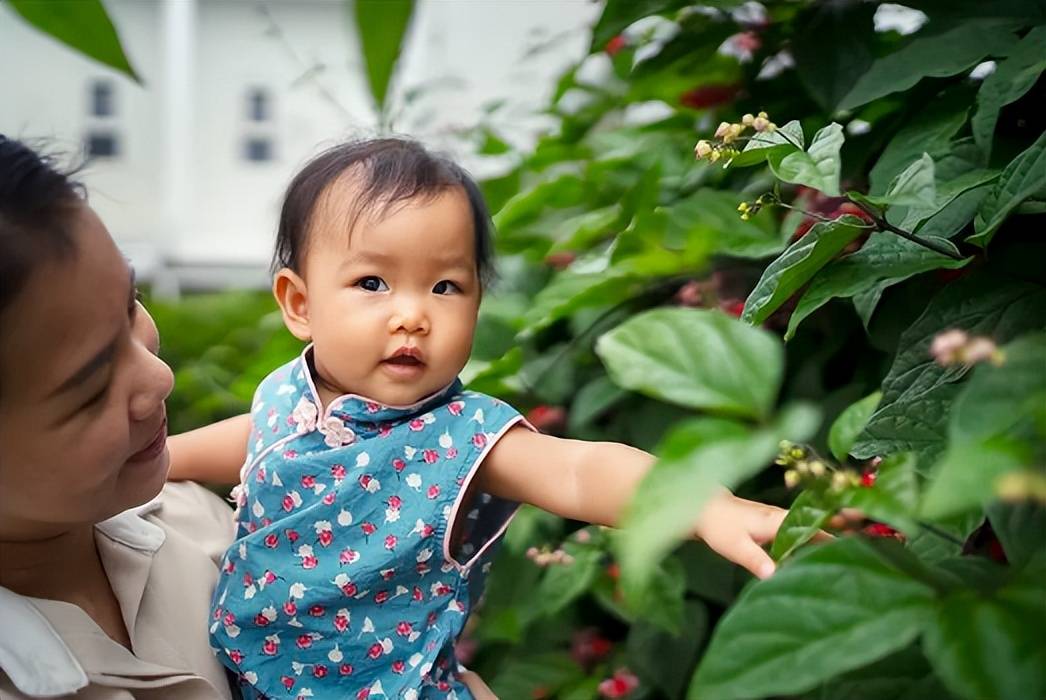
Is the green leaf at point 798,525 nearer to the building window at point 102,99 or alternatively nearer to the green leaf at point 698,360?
the green leaf at point 698,360

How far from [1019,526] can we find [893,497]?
0.42 ft

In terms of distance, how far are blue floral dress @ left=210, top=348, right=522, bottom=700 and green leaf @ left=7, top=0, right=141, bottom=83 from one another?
1.18ft

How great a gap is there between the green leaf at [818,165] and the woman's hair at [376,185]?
0.26m

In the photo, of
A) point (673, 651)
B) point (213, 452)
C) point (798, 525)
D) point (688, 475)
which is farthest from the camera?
point (673, 651)

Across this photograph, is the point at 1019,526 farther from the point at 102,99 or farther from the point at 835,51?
the point at 102,99

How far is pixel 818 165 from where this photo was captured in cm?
63

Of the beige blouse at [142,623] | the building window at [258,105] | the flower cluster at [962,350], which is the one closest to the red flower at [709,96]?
the beige blouse at [142,623]

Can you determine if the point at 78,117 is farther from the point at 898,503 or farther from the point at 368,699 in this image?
the point at 898,503

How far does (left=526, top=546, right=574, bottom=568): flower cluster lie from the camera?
1.01m

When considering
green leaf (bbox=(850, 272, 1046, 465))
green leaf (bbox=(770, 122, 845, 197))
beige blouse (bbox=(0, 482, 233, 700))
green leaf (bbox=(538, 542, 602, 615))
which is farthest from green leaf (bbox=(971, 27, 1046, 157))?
beige blouse (bbox=(0, 482, 233, 700))

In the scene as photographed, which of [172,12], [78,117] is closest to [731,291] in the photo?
[172,12]

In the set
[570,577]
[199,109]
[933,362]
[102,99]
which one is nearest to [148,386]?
[933,362]

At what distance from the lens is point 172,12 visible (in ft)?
11.9

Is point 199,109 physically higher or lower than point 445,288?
lower
